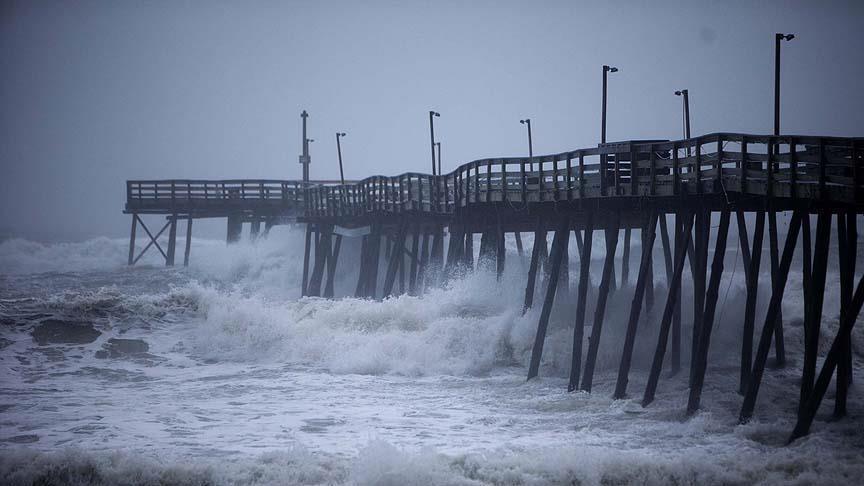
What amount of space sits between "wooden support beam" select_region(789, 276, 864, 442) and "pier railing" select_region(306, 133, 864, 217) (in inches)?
53.3

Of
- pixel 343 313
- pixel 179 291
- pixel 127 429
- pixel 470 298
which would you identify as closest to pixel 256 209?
pixel 179 291

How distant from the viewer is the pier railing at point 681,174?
36.0ft

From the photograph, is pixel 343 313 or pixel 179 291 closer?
pixel 343 313

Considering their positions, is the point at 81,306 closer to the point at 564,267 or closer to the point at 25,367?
the point at 25,367

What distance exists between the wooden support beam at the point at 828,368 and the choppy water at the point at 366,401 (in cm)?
23

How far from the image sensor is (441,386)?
16125 millimetres

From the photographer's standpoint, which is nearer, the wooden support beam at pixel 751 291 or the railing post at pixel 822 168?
the railing post at pixel 822 168

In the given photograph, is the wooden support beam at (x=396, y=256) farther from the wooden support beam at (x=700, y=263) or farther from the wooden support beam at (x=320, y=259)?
the wooden support beam at (x=700, y=263)

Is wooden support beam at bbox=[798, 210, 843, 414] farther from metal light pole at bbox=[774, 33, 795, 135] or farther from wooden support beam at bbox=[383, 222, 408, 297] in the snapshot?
wooden support beam at bbox=[383, 222, 408, 297]

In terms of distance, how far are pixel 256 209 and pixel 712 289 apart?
31.3m

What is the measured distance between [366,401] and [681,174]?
22.4 ft

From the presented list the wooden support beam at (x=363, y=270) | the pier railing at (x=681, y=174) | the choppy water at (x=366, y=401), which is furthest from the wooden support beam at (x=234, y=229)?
the pier railing at (x=681, y=174)

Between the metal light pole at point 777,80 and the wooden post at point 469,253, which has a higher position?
the metal light pole at point 777,80

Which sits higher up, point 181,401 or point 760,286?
point 760,286
